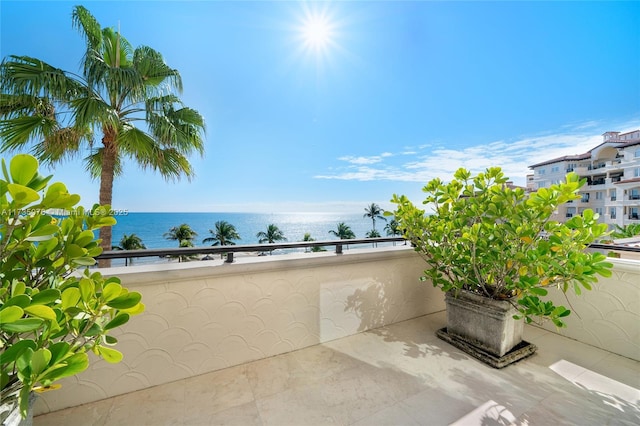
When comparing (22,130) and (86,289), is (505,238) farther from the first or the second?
(22,130)

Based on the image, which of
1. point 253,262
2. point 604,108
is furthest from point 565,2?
point 253,262

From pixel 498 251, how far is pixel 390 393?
111 cm

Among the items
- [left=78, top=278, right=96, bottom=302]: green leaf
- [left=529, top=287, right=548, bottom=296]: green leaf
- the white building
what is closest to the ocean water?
the white building

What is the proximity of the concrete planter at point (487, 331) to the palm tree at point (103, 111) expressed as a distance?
14.4 ft

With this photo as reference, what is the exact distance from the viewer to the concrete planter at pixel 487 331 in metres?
1.65

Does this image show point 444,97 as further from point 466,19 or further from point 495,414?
point 495,414

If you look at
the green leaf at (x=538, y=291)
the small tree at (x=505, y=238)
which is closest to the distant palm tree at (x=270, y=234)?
the small tree at (x=505, y=238)

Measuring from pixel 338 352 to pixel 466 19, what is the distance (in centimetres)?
370

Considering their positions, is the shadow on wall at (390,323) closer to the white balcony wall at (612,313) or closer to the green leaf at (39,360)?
the white balcony wall at (612,313)

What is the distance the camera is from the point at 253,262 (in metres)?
1.60

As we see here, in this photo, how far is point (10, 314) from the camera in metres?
0.43

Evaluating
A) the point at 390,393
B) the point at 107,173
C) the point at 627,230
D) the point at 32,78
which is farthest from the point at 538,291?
the point at 107,173

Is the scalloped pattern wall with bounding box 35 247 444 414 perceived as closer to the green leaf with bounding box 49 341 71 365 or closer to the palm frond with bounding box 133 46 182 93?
the green leaf with bounding box 49 341 71 365

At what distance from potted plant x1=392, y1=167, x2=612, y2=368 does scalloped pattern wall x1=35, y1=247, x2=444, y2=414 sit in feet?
1.49
